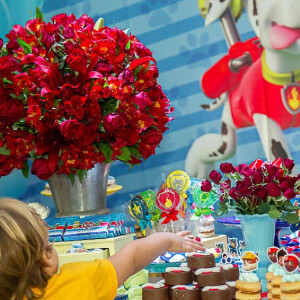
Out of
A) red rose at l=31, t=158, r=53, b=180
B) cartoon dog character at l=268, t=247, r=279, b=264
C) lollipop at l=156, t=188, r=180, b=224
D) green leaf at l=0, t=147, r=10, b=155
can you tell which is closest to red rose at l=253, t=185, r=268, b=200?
cartoon dog character at l=268, t=247, r=279, b=264

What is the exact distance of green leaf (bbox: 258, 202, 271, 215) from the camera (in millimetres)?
1404

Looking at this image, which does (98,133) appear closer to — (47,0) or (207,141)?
(207,141)

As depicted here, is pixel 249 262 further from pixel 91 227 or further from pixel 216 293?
pixel 91 227

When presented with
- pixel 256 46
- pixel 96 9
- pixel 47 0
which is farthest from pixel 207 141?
pixel 47 0

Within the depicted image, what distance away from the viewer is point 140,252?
49.4 inches

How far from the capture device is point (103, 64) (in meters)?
1.41

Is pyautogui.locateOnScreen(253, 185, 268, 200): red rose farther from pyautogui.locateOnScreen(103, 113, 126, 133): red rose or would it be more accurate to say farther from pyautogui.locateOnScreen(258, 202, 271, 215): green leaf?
pyautogui.locateOnScreen(103, 113, 126, 133): red rose

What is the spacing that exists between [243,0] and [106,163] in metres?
1.72

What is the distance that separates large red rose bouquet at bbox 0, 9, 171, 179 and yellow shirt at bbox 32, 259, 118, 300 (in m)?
0.28

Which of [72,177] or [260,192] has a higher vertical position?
[72,177]

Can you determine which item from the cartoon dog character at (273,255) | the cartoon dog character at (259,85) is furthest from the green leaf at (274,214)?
the cartoon dog character at (259,85)

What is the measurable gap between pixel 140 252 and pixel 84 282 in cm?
15

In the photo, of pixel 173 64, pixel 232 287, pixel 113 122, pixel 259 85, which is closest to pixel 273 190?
pixel 232 287

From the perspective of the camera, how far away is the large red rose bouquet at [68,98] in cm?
134
